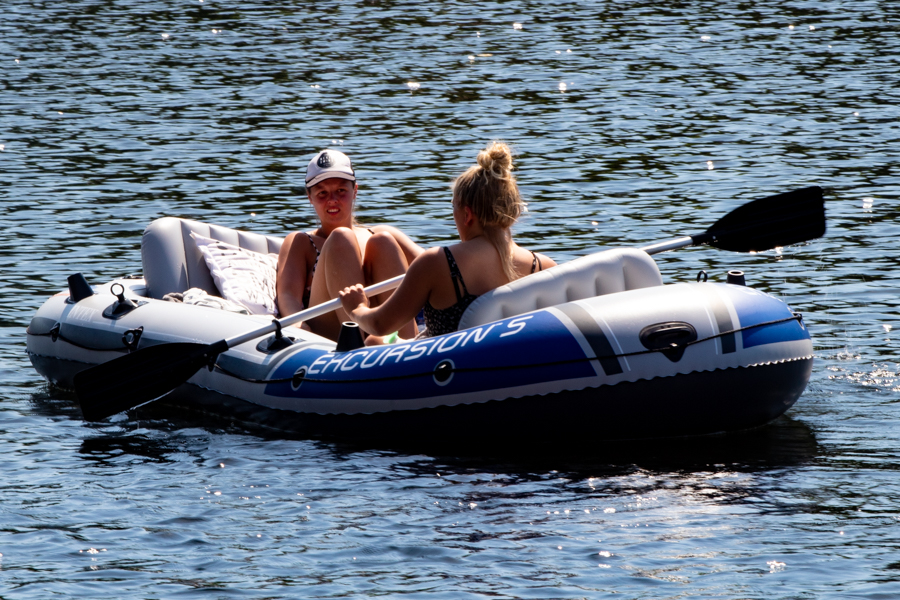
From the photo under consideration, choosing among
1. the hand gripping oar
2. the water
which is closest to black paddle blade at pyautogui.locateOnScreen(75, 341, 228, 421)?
the hand gripping oar

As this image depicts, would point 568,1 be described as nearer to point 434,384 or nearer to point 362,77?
point 362,77

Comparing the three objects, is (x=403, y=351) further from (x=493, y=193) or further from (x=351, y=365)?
(x=493, y=193)

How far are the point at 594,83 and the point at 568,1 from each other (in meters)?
9.48

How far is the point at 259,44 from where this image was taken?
2234cm

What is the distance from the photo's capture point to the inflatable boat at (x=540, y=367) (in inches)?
230

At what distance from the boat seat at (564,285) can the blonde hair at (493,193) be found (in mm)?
237

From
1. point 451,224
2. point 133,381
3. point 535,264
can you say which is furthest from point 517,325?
point 451,224

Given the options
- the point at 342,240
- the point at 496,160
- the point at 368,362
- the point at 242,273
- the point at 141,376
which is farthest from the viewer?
the point at 242,273

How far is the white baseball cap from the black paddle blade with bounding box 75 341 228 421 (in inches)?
43.7

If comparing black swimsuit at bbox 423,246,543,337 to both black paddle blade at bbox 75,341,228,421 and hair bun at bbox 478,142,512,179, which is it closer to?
hair bun at bbox 478,142,512,179

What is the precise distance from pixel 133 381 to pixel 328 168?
4.97ft

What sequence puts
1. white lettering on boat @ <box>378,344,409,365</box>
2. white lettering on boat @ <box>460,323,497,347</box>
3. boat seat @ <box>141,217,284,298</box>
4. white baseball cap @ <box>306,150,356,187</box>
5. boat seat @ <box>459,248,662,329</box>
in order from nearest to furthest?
white lettering on boat @ <box>460,323,497,347</box>, boat seat @ <box>459,248,662,329</box>, white lettering on boat @ <box>378,344,409,365</box>, white baseball cap @ <box>306,150,356,187</box>, boat seat @ <box>141,217,284,298</box>

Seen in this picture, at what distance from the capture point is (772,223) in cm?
710

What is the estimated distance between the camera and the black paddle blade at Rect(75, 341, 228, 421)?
6559 mm
